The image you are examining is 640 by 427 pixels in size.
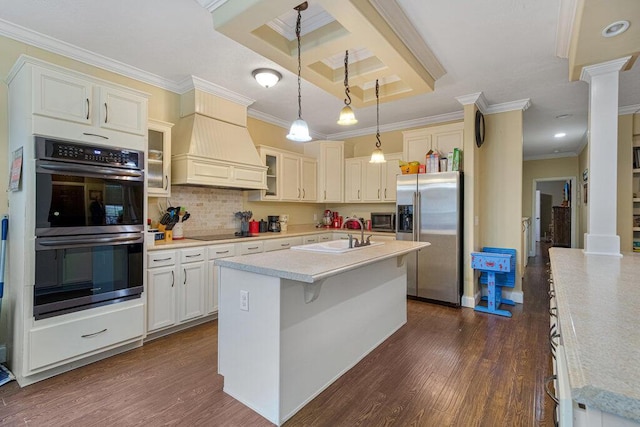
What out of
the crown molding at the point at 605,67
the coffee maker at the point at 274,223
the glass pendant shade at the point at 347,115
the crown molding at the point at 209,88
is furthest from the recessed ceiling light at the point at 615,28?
the coffee maker at the point at 274,223

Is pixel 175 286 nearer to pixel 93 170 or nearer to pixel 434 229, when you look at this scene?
pixel 93 170

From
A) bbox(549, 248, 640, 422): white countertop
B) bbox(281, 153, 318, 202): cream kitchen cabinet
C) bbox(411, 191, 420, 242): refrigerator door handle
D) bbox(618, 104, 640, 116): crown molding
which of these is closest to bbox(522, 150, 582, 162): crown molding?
bbox(618, 104, 640, 116): crown molding

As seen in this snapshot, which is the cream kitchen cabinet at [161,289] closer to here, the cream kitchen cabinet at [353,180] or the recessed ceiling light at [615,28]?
the cream kitchen cabinet at [353,180]

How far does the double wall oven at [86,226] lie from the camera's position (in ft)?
7.56

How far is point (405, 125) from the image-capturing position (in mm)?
5148

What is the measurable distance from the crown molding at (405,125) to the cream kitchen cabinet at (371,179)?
1.83ft

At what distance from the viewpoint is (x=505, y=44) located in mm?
2721

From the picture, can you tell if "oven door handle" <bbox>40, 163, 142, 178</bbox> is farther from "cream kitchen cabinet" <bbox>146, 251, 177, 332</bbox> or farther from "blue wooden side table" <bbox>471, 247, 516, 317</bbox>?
"blue wooden side table" <bbox>471, 247, 516, 317</bbox>

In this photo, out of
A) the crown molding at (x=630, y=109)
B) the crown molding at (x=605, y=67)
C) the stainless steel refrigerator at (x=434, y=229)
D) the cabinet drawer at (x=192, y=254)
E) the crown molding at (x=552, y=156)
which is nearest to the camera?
the crown molding at (x=605, y=67)

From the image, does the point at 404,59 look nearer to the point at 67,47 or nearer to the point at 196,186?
the point at 196,186

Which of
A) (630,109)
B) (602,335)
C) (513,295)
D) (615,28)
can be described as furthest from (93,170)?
(630,109)

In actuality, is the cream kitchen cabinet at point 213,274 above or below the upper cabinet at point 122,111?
below

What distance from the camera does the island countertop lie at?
1.69m

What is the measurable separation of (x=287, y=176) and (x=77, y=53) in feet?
9.26
